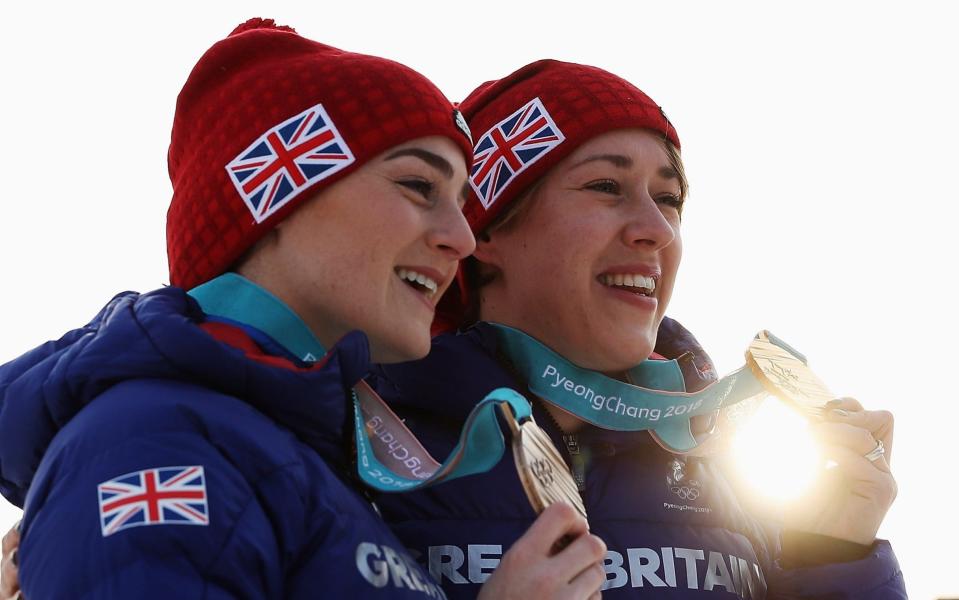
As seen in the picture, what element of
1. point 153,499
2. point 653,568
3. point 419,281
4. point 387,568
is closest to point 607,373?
point 653,568

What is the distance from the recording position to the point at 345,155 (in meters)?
2.63

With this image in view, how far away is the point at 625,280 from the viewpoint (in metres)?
3.35

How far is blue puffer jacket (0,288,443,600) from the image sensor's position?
5.87ft

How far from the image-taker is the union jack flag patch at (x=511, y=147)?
343 cm

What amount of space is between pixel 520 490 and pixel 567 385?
37cm

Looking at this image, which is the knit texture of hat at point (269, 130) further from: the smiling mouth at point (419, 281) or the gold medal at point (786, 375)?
the gold medal at point (786, 375)

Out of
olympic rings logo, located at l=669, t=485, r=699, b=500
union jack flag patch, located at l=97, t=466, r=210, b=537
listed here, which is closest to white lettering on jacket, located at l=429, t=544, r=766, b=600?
olympic rings logo, located at l=669, t=485, r=699, b=500

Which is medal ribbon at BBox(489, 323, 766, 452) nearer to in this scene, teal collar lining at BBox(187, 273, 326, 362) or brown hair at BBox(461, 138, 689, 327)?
brown hair at BBox(461, 138, 689, 327)

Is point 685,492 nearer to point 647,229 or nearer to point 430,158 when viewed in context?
point 647,229

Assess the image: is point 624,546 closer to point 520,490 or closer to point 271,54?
point 520,490

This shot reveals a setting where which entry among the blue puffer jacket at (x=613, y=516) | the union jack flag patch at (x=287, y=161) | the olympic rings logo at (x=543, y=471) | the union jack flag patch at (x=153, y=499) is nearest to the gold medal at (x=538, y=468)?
the olympic rings logo at (x=543, y=471)

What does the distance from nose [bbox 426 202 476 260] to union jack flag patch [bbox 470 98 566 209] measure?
2.40ft

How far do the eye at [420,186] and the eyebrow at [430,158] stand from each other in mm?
46

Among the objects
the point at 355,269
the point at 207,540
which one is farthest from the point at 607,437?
the point at 207,540
